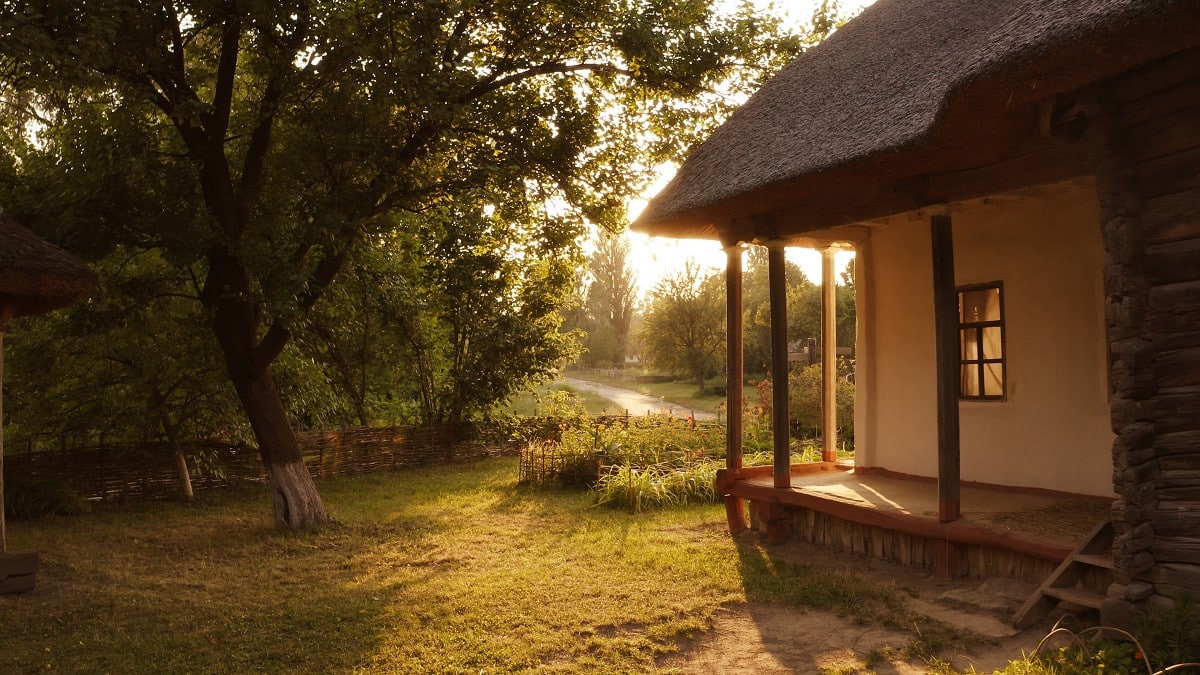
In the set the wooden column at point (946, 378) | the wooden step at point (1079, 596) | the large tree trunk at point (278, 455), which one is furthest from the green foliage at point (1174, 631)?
the large tree trunk at point (278, 455)

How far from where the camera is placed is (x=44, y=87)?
27.4 feet

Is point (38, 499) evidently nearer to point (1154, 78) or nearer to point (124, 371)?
point (124, 371)

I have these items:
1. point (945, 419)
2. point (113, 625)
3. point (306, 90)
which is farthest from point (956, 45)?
point (113, 625)

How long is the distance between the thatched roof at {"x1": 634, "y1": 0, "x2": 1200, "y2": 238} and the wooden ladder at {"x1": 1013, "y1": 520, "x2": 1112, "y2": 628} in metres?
2.83

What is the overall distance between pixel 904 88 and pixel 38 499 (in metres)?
11.9

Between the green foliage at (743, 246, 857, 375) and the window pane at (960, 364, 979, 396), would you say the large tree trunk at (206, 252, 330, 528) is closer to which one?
the window pane at (960, 364, 979, 396)

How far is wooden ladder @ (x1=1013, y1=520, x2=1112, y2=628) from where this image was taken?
18.4ft

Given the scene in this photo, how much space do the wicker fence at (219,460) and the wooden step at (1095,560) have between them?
39.7 ft

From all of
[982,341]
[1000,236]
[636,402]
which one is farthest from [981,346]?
[636,402]

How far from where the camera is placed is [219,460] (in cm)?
1401

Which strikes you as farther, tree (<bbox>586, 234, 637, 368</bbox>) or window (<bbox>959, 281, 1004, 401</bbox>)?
tree (<bbox>586, 234, 637, 368</bbox>)

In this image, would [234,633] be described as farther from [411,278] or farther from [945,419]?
[411,278]

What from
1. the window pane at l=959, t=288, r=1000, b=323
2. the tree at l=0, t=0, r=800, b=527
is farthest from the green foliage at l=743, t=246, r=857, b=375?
the window pane at l=959, t=288, r=1000, b=323

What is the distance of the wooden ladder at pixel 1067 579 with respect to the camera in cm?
562
